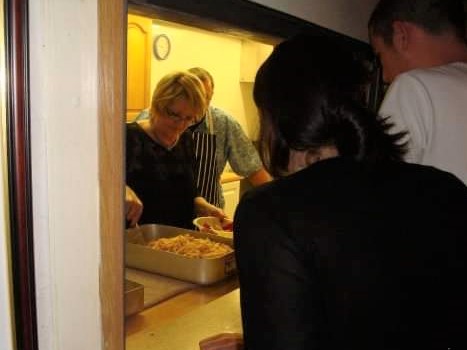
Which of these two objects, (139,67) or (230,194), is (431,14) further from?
(230,194)

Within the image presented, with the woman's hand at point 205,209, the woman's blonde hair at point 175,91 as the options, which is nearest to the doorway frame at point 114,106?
the woman's blonde hair at point 175,91

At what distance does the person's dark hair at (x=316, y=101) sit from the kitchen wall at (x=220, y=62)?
2.43 meters

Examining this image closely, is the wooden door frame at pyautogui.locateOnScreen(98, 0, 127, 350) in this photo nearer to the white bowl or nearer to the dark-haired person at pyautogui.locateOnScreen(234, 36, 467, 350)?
the dark-haired person at pyautogui.locateOnScreen(234, 36, 467, 350)

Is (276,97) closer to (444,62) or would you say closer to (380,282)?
(380,282)

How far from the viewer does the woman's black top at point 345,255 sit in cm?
58

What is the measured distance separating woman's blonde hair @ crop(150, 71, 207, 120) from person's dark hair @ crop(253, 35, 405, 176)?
1.18m

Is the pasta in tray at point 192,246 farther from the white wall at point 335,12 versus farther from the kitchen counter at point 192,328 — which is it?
the white wall at point 335,12

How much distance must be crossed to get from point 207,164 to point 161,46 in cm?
129

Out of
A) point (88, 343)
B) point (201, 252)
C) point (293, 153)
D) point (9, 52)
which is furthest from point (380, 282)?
point (201, 252)

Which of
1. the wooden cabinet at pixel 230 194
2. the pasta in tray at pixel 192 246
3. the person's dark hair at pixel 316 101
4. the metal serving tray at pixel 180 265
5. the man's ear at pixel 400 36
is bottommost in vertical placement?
the wooden cabinet at pixel 230 194

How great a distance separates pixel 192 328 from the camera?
97cm

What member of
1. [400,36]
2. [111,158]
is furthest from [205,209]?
[111,158]

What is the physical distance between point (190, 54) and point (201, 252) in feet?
7.80

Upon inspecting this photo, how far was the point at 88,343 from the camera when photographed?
2.27 ft
